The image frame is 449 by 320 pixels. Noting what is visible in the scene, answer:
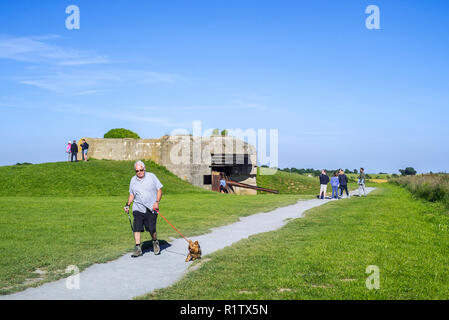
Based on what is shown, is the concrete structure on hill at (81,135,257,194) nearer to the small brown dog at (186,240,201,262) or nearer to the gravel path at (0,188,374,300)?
the gravel path at (0,188,374,300)

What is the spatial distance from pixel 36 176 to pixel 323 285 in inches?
1163

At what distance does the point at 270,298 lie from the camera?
227 inches

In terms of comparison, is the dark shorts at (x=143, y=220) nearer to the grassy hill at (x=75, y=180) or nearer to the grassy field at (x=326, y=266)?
the grassy field at (x=326, y=266)

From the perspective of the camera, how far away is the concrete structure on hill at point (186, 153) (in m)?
38.1

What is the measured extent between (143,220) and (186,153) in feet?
94.0

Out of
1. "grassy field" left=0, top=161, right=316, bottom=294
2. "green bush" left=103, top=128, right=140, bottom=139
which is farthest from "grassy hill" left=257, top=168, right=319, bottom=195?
"grassy field" left=0, top=161, right=316, bottom=294

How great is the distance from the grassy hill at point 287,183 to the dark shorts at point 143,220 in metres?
42.8

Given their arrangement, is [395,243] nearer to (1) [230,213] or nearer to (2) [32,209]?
(1) [230,213]

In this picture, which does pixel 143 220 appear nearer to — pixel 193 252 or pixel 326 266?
pixel 193 252

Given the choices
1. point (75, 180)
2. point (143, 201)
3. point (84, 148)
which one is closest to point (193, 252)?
point (143, 201)
